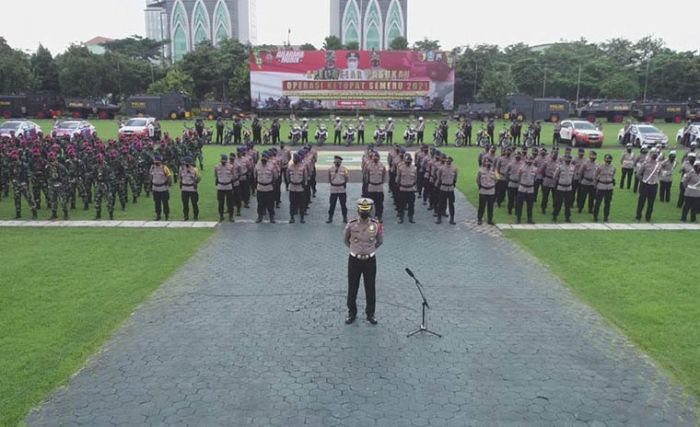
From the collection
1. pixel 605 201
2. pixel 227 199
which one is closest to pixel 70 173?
pixel 227 199

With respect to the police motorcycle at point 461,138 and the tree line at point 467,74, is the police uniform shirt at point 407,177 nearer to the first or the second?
the police motorcycle at point 461,138

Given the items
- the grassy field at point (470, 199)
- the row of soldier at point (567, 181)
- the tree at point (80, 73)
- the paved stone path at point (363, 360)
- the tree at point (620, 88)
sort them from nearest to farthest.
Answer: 1. the paved stone path at point (363, 360)
2. the row of soldier at point (567, 181)
3. the grassy field at point (470, 199)
4. the tree at point (80, 73)
5. the tree at point (620, 88)

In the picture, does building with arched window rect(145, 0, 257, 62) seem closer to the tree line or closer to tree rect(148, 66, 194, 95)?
the tree line

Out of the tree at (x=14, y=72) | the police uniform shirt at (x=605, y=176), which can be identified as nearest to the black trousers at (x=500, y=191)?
the police uniform shirt at (x=605, y=176)

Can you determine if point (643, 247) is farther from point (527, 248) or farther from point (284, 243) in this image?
point (284, 243)

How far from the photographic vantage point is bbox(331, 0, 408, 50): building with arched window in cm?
10794

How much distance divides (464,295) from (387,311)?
4.71 ft

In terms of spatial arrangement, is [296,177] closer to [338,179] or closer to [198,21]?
[338,179]

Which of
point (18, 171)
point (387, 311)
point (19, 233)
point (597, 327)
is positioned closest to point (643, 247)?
point (597, 327)

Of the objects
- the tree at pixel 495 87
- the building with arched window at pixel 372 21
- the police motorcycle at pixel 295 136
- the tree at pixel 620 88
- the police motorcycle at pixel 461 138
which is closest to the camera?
the police motorcycle at pixel 295 136

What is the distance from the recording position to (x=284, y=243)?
12.4 meters

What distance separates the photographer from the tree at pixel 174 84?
188 feet

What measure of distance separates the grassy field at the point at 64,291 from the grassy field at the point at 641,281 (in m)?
6.81

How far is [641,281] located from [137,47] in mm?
75512
